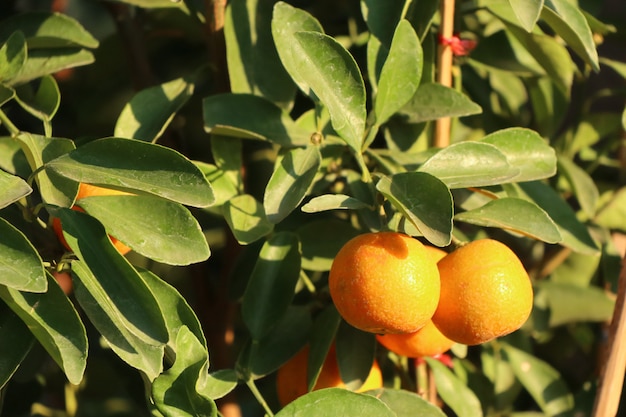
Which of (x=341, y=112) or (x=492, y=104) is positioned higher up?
(x=341, y=112)

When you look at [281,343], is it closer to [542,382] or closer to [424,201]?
[424,201]

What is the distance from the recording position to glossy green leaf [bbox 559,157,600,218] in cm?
100

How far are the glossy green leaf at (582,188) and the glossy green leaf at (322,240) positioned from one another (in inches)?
11.4

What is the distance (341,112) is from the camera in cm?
76

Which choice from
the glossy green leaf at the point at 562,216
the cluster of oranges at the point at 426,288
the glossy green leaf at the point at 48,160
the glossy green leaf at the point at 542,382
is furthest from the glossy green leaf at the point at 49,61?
the glossy green leaf at the point at 542,382

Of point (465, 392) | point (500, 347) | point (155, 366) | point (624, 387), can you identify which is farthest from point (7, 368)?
point (624, 387)

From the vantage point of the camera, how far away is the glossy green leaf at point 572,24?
2.60ft

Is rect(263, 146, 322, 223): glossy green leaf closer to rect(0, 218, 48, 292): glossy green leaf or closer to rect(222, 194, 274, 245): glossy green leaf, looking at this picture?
rect(222, 194, 274, 245): glossy green leaf

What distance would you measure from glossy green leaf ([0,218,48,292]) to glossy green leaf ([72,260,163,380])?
5 cm

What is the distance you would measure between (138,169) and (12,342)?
0.61 feet

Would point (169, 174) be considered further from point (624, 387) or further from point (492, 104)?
point (624, 387)

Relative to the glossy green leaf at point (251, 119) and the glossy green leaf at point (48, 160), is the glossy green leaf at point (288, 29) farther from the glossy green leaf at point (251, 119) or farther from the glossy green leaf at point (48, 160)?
the glossy green leaf at point (48, 160)

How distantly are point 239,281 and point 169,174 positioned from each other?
1.01ft

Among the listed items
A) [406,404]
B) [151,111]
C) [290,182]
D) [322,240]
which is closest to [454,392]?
[406,404]
